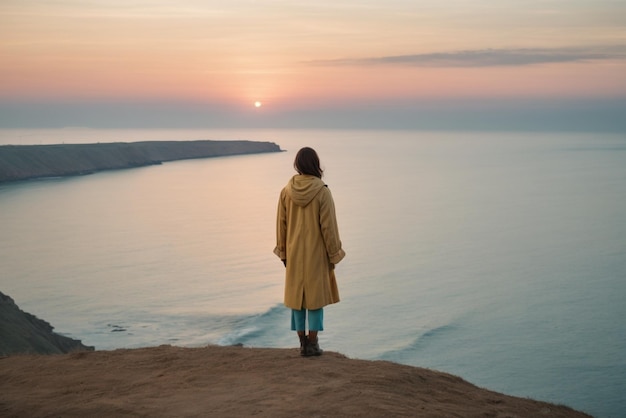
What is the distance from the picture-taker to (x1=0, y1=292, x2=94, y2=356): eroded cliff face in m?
16.9

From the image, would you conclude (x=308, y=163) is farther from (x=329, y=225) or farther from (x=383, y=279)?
(x=383, y=279)

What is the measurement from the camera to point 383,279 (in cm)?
3612

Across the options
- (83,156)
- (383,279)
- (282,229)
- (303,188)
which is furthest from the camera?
(83,156)

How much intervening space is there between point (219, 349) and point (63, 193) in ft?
269

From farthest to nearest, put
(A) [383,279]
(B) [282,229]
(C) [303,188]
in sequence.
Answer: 1. (A) [383,279]
2. (B) [282,229]
3. (C) [303,188]

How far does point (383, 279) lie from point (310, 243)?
1103 inches

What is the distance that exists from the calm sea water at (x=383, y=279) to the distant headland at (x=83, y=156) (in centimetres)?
2833

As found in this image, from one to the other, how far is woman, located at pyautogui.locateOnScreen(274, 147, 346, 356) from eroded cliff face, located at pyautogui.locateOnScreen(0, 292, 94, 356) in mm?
9673

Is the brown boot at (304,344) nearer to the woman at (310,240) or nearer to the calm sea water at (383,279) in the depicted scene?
the woman at (310,240)

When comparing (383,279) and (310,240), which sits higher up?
(383,279)

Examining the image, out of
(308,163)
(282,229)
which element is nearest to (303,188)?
(308,163)

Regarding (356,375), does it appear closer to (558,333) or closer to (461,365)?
(461,365)

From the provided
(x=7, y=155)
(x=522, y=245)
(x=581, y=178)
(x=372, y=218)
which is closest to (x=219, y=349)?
(x=522, y=245)

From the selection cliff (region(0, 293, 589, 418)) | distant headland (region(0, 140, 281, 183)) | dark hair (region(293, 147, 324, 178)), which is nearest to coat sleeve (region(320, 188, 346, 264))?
dark hair (region(293, 147, 324, 178))
